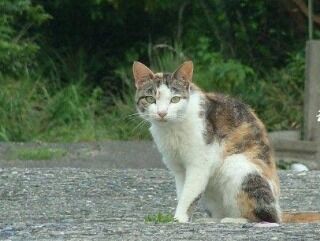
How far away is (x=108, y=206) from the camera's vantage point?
9633mm

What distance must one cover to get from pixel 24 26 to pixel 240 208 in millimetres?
11121

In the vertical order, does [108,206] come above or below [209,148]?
below

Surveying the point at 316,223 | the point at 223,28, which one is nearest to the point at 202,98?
the point at 316,223

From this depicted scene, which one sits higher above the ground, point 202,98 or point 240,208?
point 202,98

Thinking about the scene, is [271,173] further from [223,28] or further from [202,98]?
[223,28]

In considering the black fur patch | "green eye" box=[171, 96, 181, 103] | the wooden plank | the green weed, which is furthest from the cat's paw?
the wooden plank

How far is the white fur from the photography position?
7844mm

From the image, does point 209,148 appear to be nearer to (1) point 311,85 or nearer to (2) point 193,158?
(2) point 193,158

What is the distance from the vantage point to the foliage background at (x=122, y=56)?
1650 centimetres

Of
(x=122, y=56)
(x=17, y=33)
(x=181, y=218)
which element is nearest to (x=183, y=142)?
(x=181, y=218)

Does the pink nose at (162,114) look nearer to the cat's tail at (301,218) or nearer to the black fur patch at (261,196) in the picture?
the black fur patch at (261,196)

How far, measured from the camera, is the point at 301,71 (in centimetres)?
1712

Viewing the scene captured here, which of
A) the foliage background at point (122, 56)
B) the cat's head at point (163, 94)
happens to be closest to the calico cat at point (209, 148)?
the cat's head at point (163, 94)

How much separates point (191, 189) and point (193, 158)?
0.22 metres
